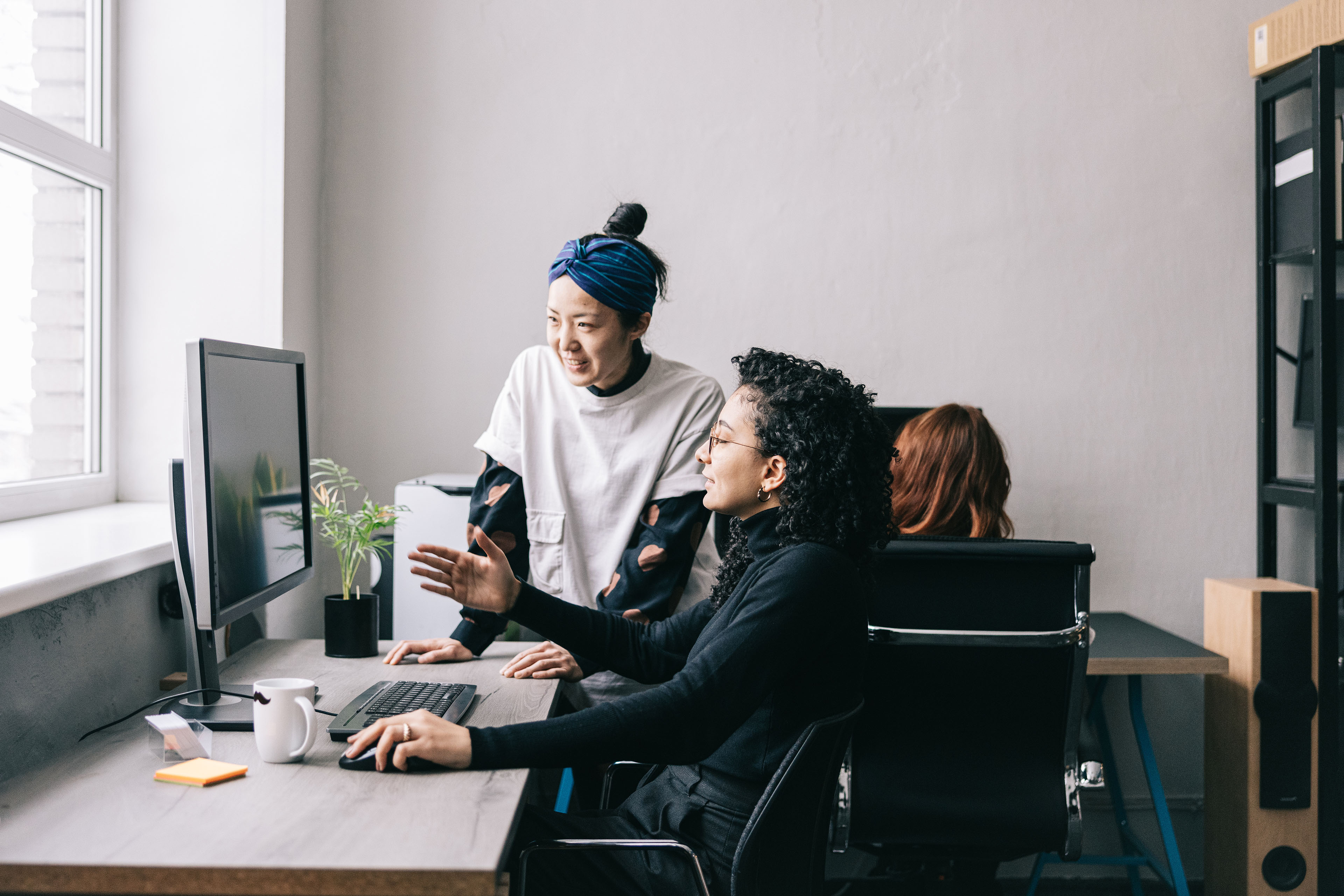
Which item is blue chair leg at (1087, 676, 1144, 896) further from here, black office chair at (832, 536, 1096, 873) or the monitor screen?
the monitor screen

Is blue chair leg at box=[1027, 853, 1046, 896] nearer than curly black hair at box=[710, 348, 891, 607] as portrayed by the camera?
No

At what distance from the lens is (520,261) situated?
8.49ft

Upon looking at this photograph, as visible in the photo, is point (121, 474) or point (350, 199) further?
point (350, 199)

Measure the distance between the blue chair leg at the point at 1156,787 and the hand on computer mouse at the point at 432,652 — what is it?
156cm

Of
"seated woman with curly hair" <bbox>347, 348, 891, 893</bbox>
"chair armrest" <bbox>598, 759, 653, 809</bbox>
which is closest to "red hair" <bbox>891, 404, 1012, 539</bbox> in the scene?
"seated woman with curly hair" <bbox>347, 348, 891, 893</bbox>

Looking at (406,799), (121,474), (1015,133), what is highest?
(1015,133)

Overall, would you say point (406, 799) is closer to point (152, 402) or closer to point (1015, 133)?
point (152, 402)

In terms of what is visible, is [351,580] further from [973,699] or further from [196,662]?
[973,699]

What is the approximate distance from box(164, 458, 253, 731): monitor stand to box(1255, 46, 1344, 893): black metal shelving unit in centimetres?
240

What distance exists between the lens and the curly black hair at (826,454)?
129cm

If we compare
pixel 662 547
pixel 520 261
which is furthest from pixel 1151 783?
pixel 520 261

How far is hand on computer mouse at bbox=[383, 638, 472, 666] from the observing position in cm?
170

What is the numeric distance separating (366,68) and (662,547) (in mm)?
1603

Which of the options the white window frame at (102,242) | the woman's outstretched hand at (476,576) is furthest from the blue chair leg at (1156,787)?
the white window frame at (102,242)
